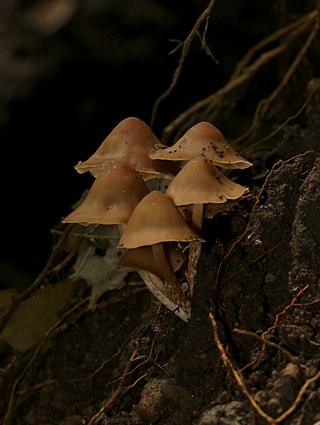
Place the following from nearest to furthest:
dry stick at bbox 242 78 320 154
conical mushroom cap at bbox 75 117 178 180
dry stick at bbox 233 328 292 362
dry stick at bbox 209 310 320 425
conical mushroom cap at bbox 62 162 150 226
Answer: dry stick at bbox 209 310 320 425 → dry stick at bbox 233 328 292 362 → conical mushroom cap at bbox 62 162 150 226 → conical mushroom cap at bbox 75 117 178 180 → dry stick at bbox 242 78 320 154

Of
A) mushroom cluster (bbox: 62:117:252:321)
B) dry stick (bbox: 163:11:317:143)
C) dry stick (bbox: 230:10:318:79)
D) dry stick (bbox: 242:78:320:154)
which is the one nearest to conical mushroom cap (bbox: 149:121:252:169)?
mushroom cluster (bbox: 62:117:252:321)

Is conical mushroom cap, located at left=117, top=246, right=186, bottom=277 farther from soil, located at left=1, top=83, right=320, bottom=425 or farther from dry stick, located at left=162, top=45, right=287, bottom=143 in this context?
dry stick, located at left=162, top=45, right=287, bottom=143

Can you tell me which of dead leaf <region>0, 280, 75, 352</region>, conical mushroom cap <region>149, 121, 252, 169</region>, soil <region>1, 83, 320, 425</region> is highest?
conical mushroom cap <region>149, 121, 252, 169</region>

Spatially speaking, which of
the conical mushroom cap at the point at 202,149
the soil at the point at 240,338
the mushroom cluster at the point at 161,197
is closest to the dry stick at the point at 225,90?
the soil at the point at 240,338

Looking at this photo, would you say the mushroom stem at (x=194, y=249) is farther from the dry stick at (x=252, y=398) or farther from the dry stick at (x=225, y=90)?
the dry stick at (x=225, y=90)

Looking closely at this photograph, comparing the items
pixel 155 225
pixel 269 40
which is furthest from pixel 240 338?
pixel 269 40

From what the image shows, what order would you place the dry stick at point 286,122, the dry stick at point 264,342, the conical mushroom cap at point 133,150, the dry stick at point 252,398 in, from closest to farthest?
1. the dry stick at point 252,398
2. the dry stick at point 264,342
3. the conical mushroom cap at point 133,150
4. the dry stick at point 286,122
